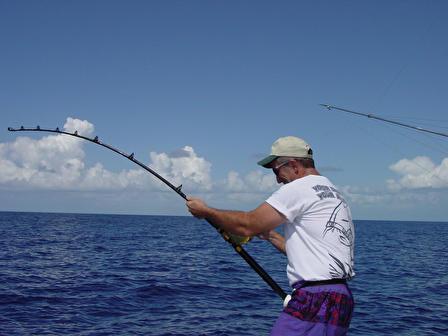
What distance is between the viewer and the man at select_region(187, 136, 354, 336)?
3.75m

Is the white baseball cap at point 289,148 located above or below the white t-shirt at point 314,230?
above

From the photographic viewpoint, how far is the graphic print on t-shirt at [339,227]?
3.79 m

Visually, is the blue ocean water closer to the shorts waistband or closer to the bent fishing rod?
the bent fishing rod

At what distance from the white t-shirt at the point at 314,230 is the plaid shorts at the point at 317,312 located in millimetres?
105

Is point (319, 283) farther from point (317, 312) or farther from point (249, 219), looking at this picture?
point (249, 219)

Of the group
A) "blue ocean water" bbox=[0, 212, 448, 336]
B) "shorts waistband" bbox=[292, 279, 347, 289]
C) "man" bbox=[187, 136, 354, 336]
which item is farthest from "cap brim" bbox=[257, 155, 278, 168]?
"blue ocean water" bbox=[0, 212, 448, 336]

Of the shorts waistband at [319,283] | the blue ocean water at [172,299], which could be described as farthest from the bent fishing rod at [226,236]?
the blue ocean water at [172,299]

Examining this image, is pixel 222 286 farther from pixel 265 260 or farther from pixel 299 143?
pixel 299 143

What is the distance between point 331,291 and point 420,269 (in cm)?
2368

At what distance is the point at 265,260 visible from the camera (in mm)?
27953

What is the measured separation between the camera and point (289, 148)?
3984mm

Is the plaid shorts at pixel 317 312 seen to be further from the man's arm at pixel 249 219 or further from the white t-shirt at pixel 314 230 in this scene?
the man's arm at pixel 249 219

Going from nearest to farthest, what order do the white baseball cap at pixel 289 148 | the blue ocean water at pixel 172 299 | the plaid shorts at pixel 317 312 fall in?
the plaid shorts at pixel 317 312, the white baseball cap at pixel 289 148, the blue ocean water at pixel 172 299

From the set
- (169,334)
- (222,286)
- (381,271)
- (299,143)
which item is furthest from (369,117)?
(299,143)
